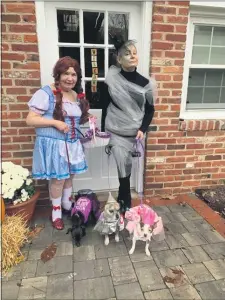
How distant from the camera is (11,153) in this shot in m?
2.87

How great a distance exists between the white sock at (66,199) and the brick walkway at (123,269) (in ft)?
0.94

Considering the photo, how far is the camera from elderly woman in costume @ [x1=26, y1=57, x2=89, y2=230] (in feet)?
7.53

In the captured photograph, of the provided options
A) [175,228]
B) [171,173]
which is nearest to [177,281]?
[175,228]

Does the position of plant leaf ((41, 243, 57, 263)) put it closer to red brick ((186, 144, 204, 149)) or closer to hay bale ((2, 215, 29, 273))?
hay bale ((2, 215, 29, 273))

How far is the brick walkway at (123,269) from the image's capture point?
190 centimetres

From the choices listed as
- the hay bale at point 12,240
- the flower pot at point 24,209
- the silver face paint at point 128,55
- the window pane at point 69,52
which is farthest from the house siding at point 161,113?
the hay bale at point 12,240

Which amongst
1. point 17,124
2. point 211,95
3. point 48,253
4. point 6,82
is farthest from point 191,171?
point 6,82

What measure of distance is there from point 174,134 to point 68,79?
1460 millimetres

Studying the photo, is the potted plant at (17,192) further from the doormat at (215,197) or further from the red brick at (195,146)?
the doormat at (215,197)

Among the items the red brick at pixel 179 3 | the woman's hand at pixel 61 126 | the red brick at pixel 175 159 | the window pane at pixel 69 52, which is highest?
the red brick at pixel 179 3

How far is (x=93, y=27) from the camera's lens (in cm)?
285

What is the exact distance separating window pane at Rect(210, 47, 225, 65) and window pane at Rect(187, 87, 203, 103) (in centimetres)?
36

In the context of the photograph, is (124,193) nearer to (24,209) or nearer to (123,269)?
(123,269)

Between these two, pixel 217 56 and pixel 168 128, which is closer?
pixel 168 128
